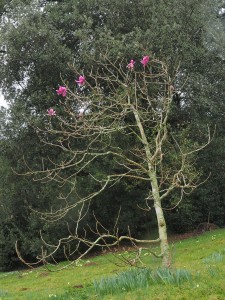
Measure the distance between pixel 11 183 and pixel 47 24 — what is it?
25.8 ft

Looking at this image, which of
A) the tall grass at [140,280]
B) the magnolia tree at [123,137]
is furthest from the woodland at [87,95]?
the tall grass at [140,280]

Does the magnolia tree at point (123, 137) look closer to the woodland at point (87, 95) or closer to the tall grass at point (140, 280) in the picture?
the tall grass at point (140, 280)

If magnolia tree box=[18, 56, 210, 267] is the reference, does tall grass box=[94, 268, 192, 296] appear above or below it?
below

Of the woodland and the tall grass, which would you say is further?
the woodland

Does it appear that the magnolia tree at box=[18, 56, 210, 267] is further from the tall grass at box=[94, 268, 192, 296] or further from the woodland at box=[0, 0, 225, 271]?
the woodland at box=[0, 0, 225, 271]

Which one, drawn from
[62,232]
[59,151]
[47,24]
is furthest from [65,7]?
[62,232]

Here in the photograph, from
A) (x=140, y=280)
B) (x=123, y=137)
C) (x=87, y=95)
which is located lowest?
(x=140, y=280)

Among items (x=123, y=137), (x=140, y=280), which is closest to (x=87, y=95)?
(x=123, y=137)

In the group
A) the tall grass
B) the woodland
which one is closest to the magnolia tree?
the tall grass

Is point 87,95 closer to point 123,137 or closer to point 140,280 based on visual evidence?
point 123,137

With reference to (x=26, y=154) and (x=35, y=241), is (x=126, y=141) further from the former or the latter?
(x=35, y=241)

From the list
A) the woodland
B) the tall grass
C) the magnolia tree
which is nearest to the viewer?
the tall grass

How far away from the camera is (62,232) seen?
21297 millimetres

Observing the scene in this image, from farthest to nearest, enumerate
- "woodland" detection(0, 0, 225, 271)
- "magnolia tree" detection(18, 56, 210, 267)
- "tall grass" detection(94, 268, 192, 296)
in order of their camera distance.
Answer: "woodland" detection(0, 0, 225, 271) < "magnolia tree" detection(18, 56, 210, 267) < "tall grass" detection(94, 268, 192, 296)
